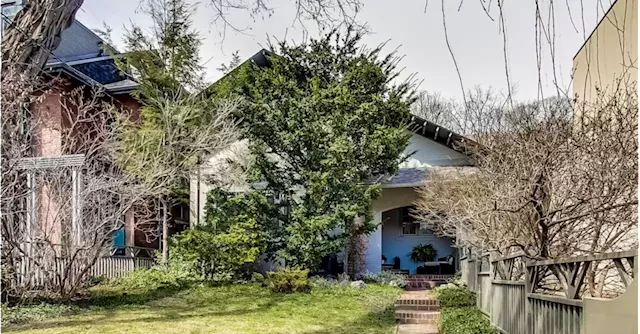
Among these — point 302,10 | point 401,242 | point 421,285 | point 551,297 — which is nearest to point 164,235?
point 421,285

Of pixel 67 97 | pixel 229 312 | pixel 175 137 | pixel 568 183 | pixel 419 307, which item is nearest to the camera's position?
pixel 568 183

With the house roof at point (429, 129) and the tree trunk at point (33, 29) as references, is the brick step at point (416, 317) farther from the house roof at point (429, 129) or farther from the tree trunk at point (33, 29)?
the tree trunk at point (33, 29)

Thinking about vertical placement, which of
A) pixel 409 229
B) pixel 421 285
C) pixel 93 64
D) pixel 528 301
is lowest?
pixel 421 285

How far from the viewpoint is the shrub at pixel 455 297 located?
9.61m

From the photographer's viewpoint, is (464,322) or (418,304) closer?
(464,322)

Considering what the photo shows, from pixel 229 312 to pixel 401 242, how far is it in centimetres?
842

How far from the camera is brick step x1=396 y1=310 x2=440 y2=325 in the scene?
348 inches

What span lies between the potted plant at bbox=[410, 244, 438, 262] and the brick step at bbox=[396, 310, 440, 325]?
6540 millimetres

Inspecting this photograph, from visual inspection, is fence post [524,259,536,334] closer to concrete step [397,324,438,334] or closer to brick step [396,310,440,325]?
concrete step [397,324,438,334]

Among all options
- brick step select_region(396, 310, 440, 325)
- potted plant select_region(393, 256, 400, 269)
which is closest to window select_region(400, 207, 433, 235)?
potted plant select_region(393, 256, 400, 269)

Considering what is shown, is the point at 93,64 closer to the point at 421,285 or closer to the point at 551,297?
the point at 421,285

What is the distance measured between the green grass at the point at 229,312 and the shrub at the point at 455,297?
969mm

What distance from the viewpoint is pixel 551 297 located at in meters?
3.63

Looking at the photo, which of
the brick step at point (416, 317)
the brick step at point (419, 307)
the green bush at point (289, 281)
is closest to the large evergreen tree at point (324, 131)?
the green bush at point (289, 281)
